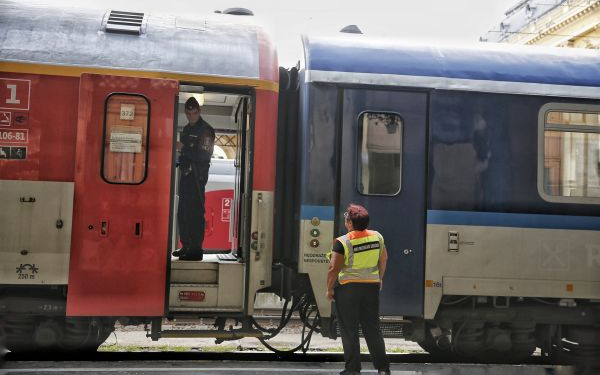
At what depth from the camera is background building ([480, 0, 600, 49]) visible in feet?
123

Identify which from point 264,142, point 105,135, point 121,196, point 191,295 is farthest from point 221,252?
point 105,135

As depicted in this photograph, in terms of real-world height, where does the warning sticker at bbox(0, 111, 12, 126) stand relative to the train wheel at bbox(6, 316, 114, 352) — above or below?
above

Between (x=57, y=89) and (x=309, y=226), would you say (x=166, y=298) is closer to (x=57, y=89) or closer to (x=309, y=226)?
(x=309, y=226)

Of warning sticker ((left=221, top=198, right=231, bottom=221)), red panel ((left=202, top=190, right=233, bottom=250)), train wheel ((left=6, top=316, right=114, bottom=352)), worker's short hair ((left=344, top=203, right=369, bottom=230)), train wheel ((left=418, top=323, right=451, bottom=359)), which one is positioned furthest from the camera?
warning sticker ((left=221, top=198, right=231, bottom=221))

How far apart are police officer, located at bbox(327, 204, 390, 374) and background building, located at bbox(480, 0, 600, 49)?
1267 inches

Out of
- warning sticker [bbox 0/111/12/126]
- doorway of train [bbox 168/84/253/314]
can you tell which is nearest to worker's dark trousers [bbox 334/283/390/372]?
doorway of train [bbox 168/84/253/314]

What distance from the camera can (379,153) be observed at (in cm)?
759

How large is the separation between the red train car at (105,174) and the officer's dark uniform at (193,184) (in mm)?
414

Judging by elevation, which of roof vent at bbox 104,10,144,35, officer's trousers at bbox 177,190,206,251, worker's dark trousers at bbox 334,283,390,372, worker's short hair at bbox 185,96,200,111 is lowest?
worker's dark trousers at bbox 334,283,390,372

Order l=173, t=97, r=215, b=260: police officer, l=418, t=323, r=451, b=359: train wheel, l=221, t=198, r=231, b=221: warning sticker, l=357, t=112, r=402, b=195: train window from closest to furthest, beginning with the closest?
l=357, t=112, r=402, b=195: train window < l=173, t=97, r=215, b=260: police officer < l=418, t=323, r=451, b=359: train wheel < l=221, t=198, r=231, b=221: warning sticker

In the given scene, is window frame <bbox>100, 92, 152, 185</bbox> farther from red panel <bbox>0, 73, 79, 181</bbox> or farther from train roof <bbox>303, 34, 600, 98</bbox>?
train roof <bbox>303, 34, 600, 98</bbox>

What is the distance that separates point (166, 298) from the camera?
7.17m

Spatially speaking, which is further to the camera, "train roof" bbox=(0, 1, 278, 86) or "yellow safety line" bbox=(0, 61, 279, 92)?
"train roof" bbox=(0, 1, 278, 86)

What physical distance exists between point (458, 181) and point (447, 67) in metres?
1.26
